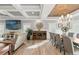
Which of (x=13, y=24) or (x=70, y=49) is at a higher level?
(x=13, y=24)

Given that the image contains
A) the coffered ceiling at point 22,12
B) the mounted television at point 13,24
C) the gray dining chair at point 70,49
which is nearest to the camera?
the gray dining chair at point 70,49

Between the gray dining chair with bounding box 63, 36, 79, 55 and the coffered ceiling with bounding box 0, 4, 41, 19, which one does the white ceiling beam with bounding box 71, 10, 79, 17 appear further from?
the coffered ceiling with bounding box 0, 4, 41, 19

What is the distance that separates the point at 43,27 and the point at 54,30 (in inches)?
10.2

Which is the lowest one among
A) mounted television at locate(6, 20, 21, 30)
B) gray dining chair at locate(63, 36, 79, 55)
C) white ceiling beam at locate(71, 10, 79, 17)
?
gray dining chair at locate(63, 36, 79, 55)

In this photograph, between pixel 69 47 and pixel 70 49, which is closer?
pixel 70 49

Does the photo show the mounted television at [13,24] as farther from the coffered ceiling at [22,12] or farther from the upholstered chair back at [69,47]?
the upholstered chair back at [69,47]

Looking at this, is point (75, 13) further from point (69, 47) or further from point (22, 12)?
point (22, 12)

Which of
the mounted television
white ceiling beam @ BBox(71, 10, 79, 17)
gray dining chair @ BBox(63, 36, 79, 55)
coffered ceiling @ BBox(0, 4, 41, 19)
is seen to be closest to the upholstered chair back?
gray dining chair @ BBox(63, 36, 79, 55)

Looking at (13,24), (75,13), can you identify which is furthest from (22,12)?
(75,13)

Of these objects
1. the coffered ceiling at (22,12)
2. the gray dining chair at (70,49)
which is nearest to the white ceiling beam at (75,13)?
the gray dining chair at (70,49)
